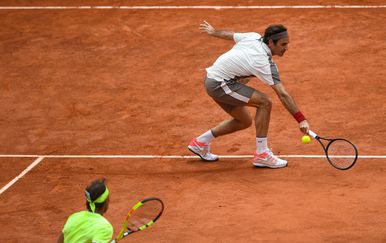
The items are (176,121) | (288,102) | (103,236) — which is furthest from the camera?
(176,121)

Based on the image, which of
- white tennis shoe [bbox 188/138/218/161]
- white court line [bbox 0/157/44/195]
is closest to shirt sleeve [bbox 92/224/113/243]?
white court line [bbox 0/157/44/195]

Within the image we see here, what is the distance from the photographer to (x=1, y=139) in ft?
44.4

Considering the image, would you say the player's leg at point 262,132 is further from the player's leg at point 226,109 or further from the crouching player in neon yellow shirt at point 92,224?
the crouching player in neon yellow shirt at point 92,224

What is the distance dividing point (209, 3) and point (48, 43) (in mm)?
3396

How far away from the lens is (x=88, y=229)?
25.7ft

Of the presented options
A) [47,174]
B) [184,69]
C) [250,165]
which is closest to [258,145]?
[250,165]

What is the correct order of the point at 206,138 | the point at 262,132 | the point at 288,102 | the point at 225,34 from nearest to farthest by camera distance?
the point at 288,102
the point at 262,132
the point at 225,34
the point at 206,138

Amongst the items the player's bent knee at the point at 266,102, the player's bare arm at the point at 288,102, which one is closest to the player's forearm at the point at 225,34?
the player's bent knee at the point at 266,102

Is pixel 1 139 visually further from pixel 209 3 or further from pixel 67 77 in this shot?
pixel 209 3

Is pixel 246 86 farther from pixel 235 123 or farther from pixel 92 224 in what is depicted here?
pixel 92 224

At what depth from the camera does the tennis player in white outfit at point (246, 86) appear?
1137 centimetres

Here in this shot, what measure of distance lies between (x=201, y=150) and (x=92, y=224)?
4609 millimetres

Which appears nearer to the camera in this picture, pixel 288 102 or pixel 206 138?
pixel 288 102

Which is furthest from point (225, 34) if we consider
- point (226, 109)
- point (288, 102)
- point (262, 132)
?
point (288, 102)
